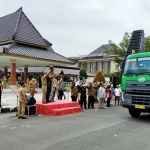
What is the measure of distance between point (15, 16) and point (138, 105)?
23.9 meters

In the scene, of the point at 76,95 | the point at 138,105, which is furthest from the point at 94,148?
the point at 76,95

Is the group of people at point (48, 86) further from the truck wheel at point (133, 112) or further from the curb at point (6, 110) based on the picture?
the truck wheel at point (133, 112)

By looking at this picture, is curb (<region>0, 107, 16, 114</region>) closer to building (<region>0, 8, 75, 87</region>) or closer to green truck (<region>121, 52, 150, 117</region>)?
green truck (<region>121, 52, 150, 117</region>)

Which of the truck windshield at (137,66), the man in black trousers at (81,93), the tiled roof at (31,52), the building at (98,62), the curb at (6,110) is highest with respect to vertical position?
the building at (98,62)

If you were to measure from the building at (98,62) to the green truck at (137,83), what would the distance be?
4764cm

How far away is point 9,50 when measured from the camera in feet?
76.9

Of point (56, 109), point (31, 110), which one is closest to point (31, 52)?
point (31, 110)

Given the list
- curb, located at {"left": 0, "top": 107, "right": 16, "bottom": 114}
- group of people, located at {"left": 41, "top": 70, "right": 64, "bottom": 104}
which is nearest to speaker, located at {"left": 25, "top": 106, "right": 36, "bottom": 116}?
group of people, located at {"left": 41, "top": 70, "right": 64, "bottom": 104}

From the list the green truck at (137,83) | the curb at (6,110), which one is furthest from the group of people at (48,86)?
the green truck at (137,83)

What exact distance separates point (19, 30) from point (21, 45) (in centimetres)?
196

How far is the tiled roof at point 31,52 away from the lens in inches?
940

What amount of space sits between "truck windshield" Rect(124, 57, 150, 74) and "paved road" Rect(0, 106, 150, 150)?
2329mm

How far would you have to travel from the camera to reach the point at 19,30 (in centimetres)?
2691

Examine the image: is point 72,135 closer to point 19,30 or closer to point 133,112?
point 133,112
